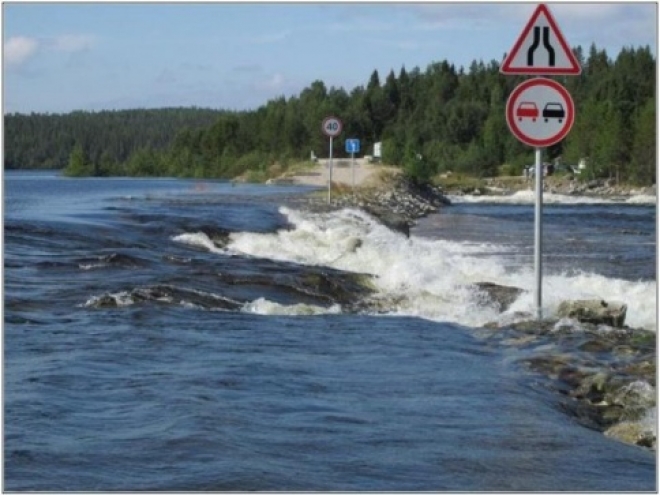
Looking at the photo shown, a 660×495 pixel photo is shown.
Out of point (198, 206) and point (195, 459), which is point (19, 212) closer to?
point (198, 206)

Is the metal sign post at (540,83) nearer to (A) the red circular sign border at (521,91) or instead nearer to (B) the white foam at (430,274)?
(A) the red circular sign border at (521,91)

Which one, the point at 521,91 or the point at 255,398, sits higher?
the point at 521,91

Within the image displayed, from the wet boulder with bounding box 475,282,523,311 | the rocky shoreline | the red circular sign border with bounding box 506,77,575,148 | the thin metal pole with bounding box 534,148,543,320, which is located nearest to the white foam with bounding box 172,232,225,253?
the wet boulder with bounding box 475,282,523,311

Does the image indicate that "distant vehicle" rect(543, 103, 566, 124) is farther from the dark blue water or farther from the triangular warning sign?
the dark blue water

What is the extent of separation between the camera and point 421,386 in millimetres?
9242

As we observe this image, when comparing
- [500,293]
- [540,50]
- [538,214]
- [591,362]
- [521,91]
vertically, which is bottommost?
[591,362]

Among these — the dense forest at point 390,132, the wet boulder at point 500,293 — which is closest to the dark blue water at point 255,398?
the wet boulder at point 500,293

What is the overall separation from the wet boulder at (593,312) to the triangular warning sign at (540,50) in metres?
4.37

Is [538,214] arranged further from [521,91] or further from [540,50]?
[540,50]

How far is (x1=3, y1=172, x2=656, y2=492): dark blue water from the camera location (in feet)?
22.1

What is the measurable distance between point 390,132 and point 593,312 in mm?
49435

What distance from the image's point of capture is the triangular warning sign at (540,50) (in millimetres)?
9516

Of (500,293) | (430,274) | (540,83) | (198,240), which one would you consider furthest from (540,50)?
(198,240)

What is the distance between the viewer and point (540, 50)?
9.55 m
